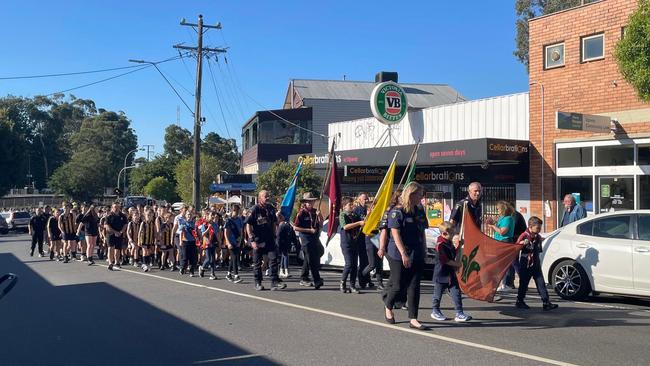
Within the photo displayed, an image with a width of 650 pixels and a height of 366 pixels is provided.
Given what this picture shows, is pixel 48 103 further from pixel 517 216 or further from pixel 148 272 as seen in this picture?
pixel 517 216

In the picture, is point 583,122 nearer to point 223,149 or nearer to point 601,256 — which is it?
point 601,256

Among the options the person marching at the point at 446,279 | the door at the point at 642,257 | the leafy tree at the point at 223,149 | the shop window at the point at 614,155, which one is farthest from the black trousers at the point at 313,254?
the leafy tree at the point at 223,149

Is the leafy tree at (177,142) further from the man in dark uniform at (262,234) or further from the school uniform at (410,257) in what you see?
the school uniform at (410,257)

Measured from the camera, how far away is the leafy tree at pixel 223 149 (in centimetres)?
7481

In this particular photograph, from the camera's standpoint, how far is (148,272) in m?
15.0

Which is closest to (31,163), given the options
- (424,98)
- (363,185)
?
(424,98)

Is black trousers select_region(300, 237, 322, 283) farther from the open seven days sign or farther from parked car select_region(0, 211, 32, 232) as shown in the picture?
parked car select_region(0, 211, 32, 232)

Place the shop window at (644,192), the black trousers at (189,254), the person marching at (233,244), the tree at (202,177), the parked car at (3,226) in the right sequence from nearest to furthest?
the person marching at (233,244) < the black trousers at (189,254) < the shop window at (644,192) < the parked car at (3,226) < the tree at (202,177)

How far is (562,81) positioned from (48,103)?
99.0 metres

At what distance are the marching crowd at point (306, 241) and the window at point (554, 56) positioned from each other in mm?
6974

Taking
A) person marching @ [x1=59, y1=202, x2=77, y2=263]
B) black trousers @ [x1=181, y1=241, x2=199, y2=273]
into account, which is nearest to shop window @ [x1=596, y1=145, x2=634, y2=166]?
black trousers @ [x1=181, y1=241, x2=199, y2=273]

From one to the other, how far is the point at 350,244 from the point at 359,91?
38099 mm

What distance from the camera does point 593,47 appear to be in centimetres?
1680

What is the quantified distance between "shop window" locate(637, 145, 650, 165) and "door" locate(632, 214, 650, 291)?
21.5 feet
